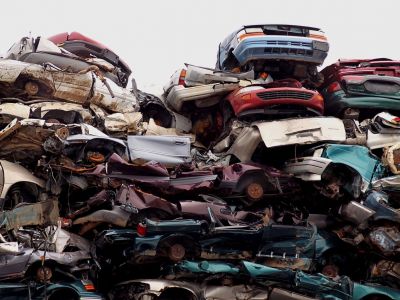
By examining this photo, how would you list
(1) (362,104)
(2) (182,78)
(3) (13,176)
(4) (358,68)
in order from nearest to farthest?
(3) (13,176), (1) (362,104), (2) (182,78), (4) (358,68)

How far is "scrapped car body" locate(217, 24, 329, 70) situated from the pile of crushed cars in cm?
4

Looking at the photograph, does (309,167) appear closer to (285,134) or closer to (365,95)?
(285,134)

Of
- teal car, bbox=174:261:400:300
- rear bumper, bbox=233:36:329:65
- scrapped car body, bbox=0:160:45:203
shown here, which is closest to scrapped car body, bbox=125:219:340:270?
teal car, bbox=174:261:400:300

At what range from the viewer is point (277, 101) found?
549 inches

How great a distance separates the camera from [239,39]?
16609 millimetres

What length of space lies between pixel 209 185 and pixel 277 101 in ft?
9.88

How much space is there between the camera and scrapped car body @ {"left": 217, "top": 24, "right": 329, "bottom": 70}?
16.0 meters

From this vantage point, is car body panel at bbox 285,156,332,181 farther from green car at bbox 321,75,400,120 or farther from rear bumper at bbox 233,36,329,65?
rear bumper at bbox 233,36,329,65

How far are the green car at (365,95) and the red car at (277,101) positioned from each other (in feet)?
5.14

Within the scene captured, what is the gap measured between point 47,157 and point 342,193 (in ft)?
19.3

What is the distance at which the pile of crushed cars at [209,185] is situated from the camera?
1037 centimetres

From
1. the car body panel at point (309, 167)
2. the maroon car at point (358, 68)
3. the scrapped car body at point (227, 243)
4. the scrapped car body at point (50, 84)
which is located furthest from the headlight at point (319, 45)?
the scrapped car body at point (227, 243)

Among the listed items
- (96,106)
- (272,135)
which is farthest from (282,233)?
(96,106)

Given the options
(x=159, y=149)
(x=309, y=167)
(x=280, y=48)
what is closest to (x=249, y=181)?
(x=309, y=167)
